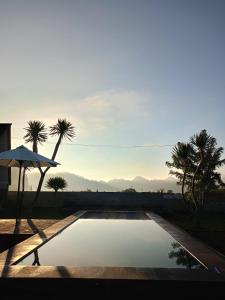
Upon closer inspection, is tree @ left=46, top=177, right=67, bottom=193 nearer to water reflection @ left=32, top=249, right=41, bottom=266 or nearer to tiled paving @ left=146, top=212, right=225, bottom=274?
tiled paving @ left=146, top=212, right=225, bottom=274

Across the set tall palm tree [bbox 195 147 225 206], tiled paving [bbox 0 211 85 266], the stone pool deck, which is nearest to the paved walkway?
tiled paving [bbox 0 211 85 266]

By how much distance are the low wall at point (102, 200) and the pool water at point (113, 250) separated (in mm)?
18418

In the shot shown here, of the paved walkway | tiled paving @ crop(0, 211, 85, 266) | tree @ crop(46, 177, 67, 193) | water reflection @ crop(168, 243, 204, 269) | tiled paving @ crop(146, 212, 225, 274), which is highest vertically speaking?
tree @ crop(46, 177, 67, 193)

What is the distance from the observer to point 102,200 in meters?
32.0

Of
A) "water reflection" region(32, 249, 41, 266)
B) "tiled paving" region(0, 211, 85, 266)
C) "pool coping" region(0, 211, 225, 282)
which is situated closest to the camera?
"pool coping" region(0, 211, 225, 282)

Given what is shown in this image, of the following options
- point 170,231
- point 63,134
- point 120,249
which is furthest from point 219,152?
point 120,249

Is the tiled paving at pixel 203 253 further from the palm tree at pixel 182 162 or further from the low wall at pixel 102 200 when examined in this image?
the low wall at pixel 102 200

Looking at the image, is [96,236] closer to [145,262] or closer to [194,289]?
[145,262]

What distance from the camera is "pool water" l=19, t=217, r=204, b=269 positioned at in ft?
23.3

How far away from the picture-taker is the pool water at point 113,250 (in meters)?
7.11

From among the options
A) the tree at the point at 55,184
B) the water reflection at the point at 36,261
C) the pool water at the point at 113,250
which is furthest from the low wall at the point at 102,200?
the water reflection at the point at 36,261

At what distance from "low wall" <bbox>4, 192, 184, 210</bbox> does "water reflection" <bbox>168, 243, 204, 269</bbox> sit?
21890 millimetres

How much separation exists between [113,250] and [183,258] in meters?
1.99

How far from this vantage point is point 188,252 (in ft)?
27.4
